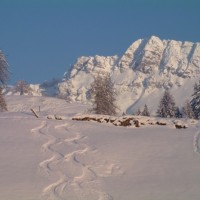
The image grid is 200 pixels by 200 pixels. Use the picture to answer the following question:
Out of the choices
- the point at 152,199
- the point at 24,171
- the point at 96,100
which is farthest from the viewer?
the point at 96,100

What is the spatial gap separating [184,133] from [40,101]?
61.5 meters

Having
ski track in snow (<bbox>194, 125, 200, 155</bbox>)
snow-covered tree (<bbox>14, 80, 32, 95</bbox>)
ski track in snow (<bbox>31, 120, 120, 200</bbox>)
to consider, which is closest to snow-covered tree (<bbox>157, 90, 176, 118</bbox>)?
ski track in snow (<bbox>194, 125, 200, 155</bbox>)

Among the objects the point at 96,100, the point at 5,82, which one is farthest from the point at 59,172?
the point at 5,82

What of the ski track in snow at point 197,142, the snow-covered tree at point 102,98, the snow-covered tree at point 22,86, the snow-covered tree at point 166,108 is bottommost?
the snow-covered tree at point 22,86

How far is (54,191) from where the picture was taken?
1886 centimetres

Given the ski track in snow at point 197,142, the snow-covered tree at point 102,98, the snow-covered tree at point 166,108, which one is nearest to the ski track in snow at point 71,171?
the ski track in snow at point 197,142

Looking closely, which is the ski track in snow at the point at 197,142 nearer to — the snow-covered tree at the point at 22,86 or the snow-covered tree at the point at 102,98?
the snow-covered tree at the point at 102,98

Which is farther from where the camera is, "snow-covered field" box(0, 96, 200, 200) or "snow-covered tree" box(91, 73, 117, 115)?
"snow-covered tree" box(91, 73, 117, 115)

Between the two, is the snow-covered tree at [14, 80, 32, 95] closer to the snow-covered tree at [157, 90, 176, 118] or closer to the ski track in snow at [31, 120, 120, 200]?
the snow-covered tree at [157, 90, 176, 118]

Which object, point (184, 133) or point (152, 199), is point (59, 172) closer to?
point (152, 199)

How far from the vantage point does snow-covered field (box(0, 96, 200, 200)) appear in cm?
1898

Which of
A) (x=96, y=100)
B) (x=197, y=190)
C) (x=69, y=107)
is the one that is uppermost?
(x=197, y=190)

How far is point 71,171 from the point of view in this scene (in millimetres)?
21734

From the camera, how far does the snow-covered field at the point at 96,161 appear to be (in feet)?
62.3
